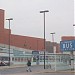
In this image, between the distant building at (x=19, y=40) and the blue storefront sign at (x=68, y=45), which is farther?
the distant building at (x=19, y=40)

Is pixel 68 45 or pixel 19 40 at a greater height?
pixel 19 40

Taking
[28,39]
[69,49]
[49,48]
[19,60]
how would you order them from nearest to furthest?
[69,49] → [19,60] → [28,39] → [49,48]

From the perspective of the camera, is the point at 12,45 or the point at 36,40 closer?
the point at 12,45

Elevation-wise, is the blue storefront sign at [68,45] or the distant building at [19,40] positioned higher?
the distant building at [19,40]

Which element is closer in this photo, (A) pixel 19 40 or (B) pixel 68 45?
(B) pixel 68 45

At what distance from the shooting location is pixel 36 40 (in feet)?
374

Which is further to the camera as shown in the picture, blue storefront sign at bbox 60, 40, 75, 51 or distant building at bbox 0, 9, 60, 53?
distant building at bbox 0, 9, 60, 53

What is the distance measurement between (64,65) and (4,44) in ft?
186

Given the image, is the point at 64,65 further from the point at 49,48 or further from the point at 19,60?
the point at 49,48

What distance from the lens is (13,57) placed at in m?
79.8

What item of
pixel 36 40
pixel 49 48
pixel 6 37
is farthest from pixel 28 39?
pixel 49 48

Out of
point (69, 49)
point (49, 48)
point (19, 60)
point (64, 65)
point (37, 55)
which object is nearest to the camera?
point (69, 49)

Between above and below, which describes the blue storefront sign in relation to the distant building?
below

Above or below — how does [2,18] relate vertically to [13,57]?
above
